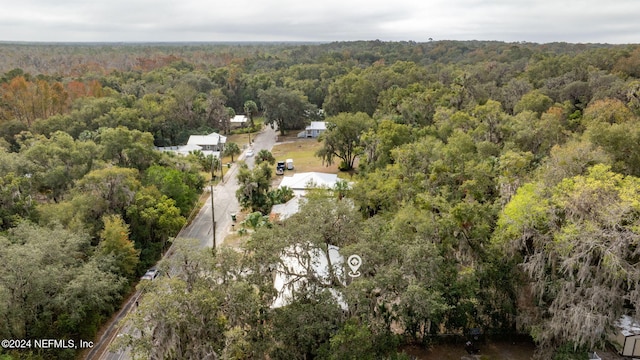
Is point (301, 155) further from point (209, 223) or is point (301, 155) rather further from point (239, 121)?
point (239, 121)

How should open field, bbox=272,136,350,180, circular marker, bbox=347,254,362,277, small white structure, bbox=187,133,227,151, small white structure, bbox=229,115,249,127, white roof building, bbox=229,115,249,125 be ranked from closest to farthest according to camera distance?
circular marker, bbox=347,254,362,277 < open field, bbox=272,136,350,180 < small white structure, bbox=187,133,227,151 < white roof building, bbox=229,115,249,125 < small white structure, bbox=229,115,249,127

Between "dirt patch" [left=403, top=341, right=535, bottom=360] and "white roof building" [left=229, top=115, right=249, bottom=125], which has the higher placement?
"white roof building" [left=229, top=115, right=249, bottom=125]

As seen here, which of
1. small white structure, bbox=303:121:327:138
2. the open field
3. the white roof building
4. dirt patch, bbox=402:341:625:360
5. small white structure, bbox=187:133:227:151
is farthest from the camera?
the white roof building

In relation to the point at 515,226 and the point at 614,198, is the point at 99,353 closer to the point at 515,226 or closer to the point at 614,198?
the point at 515,226

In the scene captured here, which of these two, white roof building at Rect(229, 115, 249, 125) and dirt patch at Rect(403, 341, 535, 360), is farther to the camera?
white roof building at Rect(229, 115, 249, 125)

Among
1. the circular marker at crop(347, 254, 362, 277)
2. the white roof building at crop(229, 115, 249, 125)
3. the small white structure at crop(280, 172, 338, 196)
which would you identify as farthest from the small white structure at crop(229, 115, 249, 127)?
the circular marker at crop(347, 254, 362, 277)

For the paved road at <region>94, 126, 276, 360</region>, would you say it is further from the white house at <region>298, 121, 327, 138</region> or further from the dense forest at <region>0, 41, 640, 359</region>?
the white house at <region>298, 121, 327, 138</region>

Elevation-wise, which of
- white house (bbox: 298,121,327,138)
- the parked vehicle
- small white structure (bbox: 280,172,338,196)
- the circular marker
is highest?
the circular marker

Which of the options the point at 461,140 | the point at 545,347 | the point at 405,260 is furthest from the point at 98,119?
the point at 545,347

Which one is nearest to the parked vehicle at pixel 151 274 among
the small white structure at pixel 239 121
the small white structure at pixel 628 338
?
the small white structure at pixel 628 338
